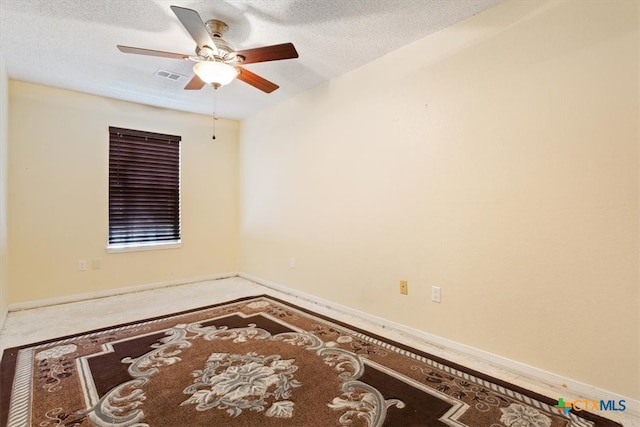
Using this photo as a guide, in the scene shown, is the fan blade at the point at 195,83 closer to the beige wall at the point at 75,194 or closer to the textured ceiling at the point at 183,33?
the textured ceiling at the point at 183,33

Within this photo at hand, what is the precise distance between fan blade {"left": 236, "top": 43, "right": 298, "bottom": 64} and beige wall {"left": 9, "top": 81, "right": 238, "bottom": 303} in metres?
2.61

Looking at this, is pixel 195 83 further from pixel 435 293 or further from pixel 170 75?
pixel 435 293

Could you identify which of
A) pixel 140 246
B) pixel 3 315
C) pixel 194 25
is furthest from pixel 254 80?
pixel 3 315

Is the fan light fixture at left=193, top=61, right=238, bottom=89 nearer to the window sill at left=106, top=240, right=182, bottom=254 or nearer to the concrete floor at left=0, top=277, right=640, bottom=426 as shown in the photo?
the concrete floor at left=0, top=277, right=640, bottom=426

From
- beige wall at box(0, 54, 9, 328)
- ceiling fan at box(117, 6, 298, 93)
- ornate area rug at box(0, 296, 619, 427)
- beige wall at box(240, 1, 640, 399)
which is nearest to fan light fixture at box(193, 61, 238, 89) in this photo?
ceiling fan at box(117, 6, 298, 93)

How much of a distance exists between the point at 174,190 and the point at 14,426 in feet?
10.7

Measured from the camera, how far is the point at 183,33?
245 cm

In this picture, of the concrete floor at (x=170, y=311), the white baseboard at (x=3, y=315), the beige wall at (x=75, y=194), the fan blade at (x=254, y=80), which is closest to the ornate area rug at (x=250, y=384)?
the concrete floor at (x=170, y=311)

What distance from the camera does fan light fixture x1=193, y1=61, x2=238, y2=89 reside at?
86.0 inches

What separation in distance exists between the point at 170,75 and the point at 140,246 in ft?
7.04

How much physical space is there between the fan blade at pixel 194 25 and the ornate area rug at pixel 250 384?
203 cm

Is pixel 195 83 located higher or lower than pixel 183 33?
lower

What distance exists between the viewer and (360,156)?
312 cm

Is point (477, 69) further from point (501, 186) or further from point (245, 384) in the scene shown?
point (245, 384)
